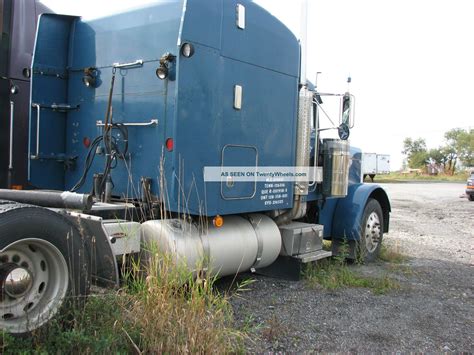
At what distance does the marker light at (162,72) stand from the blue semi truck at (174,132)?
23 millimetres

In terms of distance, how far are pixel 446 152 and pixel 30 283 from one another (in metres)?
92.7

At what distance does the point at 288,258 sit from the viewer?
6258 mm

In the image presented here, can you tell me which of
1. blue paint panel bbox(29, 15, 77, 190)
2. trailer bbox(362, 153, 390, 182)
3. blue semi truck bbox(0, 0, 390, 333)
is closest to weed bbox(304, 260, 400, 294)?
blue semi truck bbox(0, 0, 390, 333)

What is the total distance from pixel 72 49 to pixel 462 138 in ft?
275

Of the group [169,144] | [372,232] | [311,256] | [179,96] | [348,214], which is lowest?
[311,256]

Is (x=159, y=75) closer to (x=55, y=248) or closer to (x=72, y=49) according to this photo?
(x=72, y=49)

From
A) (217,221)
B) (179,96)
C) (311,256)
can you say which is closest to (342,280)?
(311,256)

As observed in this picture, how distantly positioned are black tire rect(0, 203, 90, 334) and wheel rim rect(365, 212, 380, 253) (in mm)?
5186

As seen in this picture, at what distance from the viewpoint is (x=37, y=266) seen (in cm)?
330

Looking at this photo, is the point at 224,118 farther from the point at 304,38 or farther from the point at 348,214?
the point at 348,214

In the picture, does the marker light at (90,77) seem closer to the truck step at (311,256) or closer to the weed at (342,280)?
the truck step at (311,256)

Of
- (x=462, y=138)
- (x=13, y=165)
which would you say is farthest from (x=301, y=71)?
(x=462, y=138)

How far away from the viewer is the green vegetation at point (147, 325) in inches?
119

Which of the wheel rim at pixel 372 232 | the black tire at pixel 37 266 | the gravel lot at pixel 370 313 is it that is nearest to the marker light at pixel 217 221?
the gravel lot at pixel 370 313
